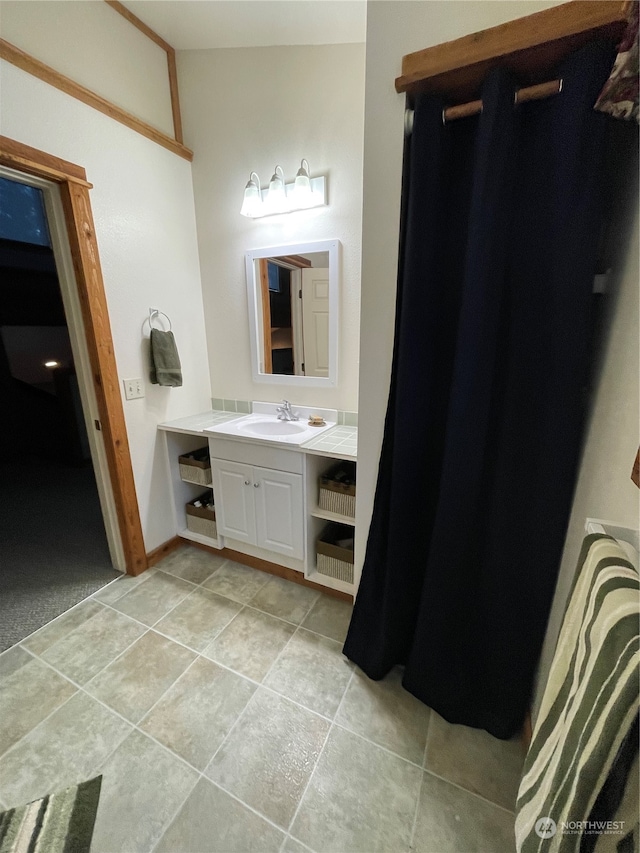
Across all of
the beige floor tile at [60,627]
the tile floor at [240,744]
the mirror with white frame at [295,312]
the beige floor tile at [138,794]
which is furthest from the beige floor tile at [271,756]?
the mirror with white frame at [295,312]

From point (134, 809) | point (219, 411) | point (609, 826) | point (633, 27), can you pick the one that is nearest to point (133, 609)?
point (134, 809)

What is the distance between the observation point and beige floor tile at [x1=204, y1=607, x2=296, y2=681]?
4.77 feet

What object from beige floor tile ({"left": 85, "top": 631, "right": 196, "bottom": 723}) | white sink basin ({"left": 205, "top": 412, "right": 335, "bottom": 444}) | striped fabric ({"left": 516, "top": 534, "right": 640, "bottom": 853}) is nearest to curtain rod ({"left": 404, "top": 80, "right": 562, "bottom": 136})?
striped fabric ({"left": 516, "top": 534, "right": 640, "bottom": 853})

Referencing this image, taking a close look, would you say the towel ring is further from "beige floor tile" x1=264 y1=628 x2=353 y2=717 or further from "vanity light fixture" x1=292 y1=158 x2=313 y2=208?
"beige floor tile" x1=264 y1=628 x2=353 y2=717

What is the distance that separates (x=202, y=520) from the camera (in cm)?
219

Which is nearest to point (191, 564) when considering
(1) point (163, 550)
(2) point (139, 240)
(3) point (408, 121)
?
(1) point (163, 550)

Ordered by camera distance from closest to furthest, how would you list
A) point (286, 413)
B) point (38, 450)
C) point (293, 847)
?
point (293, 847) → point (286, 413) → point (38, 450)

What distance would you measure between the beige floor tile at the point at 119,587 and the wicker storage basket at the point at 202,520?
1.10 ft

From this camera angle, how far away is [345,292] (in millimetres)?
1856

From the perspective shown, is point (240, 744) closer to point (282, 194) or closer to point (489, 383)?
point (489, 383)

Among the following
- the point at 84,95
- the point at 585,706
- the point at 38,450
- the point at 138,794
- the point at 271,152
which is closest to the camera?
the point at 585,706

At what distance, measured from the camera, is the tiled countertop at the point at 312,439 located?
1597 mm

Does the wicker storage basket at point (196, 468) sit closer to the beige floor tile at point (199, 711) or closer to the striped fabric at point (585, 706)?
the beige floor tile at point (199, 711)

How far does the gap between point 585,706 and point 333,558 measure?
1.31 meters
